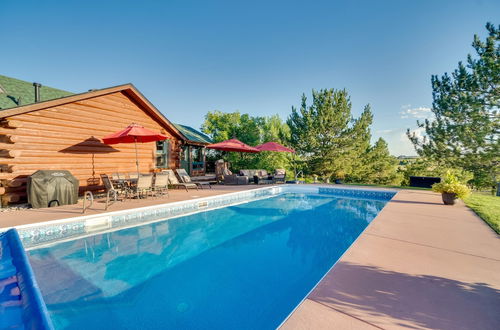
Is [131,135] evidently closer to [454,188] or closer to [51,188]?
[51,188]

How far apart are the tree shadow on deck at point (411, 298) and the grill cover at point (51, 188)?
8933 millimetres

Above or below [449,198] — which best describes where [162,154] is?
above

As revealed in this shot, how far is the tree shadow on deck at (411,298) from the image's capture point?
2.35 meters

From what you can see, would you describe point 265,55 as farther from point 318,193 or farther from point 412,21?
point 318,193

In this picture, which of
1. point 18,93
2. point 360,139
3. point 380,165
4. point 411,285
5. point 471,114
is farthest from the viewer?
point 380,165

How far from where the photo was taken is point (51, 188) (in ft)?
25.2

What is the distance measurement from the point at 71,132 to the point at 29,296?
8698mm

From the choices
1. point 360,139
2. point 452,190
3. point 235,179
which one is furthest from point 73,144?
point 360,139

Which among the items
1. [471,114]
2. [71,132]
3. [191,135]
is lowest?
[71,132]

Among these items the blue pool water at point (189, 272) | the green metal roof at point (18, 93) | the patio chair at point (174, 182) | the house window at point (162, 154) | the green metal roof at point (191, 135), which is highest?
the green metal roof at point (18, 93)

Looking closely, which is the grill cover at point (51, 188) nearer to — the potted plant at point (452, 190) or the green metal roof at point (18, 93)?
the green metal roof at point (18, 93)

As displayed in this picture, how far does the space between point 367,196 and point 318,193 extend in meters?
2.71

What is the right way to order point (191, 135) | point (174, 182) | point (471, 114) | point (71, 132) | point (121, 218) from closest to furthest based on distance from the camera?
point (121, 218) → point (71, 132) → point (174, 182) → point (471, 114) → point (191, 135)

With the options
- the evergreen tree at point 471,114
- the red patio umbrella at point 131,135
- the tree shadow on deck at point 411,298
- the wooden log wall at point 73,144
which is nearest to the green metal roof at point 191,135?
the wooden log wall at point 73,144
